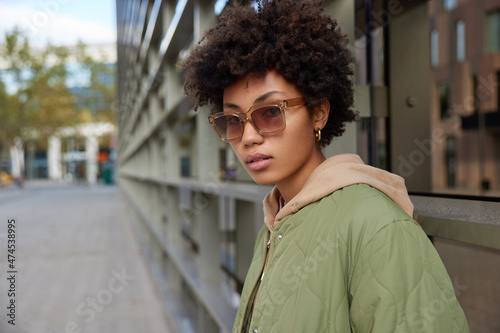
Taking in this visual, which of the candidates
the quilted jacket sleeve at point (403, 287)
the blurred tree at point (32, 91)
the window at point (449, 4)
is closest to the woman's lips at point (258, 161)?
the quilted jacket sleeve at point (403, 287)

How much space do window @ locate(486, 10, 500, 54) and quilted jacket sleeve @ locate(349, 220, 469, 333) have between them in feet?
77.8

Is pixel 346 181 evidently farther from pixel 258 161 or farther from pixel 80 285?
pixel 80 285

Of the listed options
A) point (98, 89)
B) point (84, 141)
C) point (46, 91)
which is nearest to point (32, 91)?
point (46, 91)

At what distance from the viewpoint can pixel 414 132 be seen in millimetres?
2000

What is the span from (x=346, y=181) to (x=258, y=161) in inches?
12.5

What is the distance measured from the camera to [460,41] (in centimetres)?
2334

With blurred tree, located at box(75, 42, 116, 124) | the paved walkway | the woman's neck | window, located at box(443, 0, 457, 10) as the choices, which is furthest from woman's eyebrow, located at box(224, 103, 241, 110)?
blurred tree, located at box(75, 42, 116, 124)

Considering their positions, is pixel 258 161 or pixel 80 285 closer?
pixel 258 161

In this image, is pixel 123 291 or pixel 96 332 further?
pixel 123 291

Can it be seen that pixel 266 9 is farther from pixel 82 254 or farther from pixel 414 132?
pixel 82 254

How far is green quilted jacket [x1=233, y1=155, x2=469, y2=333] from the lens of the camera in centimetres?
89

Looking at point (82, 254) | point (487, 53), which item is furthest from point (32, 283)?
point (487, 53)

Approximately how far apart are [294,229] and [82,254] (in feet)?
24.9

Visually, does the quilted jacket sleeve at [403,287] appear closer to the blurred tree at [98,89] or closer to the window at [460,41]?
the window at [460,41]
